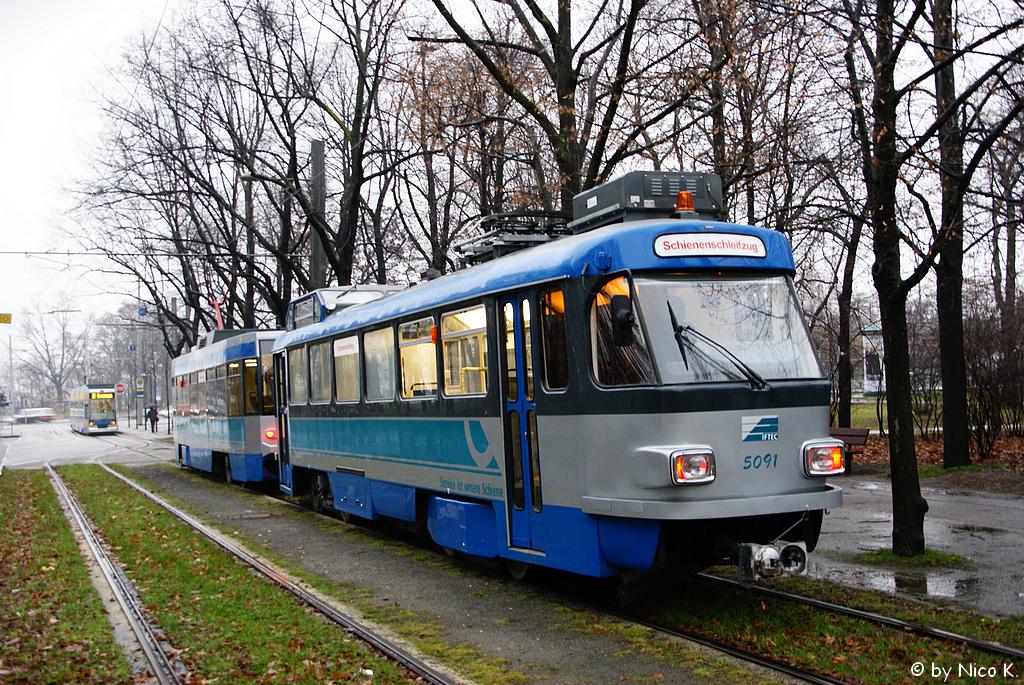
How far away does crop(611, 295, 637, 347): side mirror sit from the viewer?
26.9 ft

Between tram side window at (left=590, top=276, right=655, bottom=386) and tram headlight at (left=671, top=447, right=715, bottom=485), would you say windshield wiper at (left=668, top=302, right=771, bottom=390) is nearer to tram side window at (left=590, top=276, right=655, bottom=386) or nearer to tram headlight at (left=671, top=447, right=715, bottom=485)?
tram side window at (left=590, top=276, right=655, bottom=386)

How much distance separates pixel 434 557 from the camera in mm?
12477

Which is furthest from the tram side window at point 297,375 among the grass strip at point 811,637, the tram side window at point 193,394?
the tram side window at point 193,394

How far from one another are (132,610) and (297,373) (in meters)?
7.79

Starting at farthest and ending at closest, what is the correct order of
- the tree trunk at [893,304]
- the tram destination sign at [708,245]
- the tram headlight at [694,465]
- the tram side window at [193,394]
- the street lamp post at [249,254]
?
1. the street lamp post at [249,254]
2. the tram side window at [193,394]
3. the tree trunk at [893,304]
4. the tram destination sign at [708,245]
5. the tram headlight at [694,465]

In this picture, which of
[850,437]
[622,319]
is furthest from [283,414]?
[622,319]

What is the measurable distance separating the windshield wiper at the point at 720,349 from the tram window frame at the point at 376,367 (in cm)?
518

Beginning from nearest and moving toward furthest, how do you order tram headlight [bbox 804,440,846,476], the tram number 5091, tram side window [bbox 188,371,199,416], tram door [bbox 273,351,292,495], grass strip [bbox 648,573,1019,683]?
grass strip [bbox 648,573,1019,683]
the tram number 5091
tram headlight [bbox 804,440,846,476]
tram door [bbox 273,351,292,495]
tram side window [bbox 188,371,199,416]

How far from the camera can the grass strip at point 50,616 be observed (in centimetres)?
773

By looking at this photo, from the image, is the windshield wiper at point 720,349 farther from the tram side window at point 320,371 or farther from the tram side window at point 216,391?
the tram side window at point 216,391

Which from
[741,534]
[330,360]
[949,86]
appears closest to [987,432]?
[949,86]

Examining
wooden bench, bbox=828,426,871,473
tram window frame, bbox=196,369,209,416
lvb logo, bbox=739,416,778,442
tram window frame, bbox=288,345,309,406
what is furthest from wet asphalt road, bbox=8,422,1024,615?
tram window frame, bbox=196,369,209,416

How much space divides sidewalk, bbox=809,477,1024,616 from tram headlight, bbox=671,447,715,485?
2722mm

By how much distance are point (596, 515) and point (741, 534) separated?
1147mm
